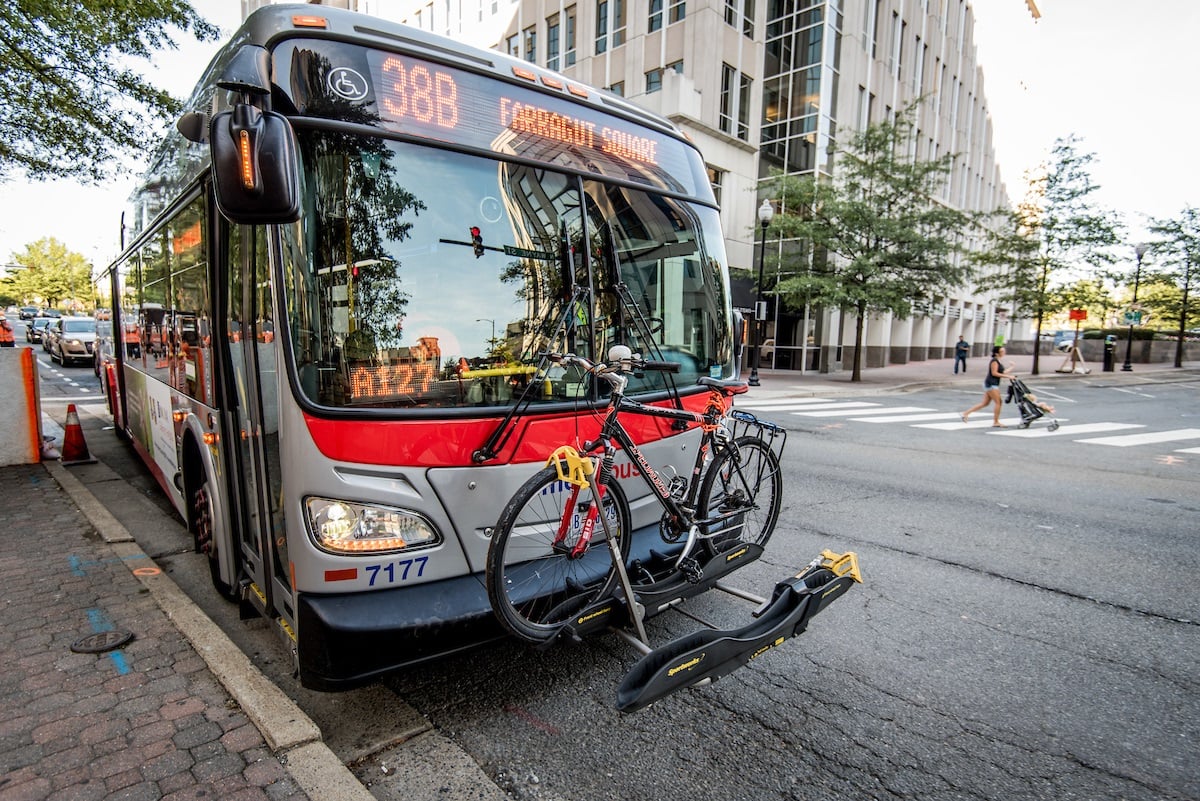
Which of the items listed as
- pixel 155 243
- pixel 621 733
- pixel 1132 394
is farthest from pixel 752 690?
pixel 1132 394

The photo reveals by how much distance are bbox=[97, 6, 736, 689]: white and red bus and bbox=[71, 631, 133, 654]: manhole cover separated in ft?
1.85

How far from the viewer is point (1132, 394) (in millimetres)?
22047

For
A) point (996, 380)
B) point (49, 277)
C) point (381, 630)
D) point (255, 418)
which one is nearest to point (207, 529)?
point (255, 418)

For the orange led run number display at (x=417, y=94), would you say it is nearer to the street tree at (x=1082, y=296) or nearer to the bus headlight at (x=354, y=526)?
the bus headlight at (x=354, y=526)

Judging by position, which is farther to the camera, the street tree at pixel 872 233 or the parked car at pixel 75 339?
the parked car at pixel 75 339

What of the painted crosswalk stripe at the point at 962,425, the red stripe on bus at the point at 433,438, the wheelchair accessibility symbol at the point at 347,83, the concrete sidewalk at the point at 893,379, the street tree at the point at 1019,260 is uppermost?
the street tree at the point at 1019,260

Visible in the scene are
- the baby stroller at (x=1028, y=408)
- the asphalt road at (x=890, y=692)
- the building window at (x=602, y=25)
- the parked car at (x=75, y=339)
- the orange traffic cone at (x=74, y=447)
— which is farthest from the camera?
the building window at (x=602, y=25)

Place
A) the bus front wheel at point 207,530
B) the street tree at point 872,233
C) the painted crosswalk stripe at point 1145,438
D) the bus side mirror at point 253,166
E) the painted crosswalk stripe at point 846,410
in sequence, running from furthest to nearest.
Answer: the street tree at point 872,233, the painted crosswalk stripe at point 846,410, the painted crosswalk stripe at point 1145,438, the bus front wheel at point 207,530, the bus side mirror at point 253,166

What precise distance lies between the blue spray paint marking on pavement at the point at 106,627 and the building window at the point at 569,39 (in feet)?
102

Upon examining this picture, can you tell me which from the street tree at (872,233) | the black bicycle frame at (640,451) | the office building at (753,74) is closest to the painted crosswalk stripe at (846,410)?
the street tree at (872,233)

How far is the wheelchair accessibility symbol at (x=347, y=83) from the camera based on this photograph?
108 inches

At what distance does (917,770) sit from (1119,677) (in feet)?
5.33

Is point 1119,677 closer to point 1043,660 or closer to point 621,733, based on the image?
point 1043,660

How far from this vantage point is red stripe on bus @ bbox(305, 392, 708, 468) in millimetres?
2676
